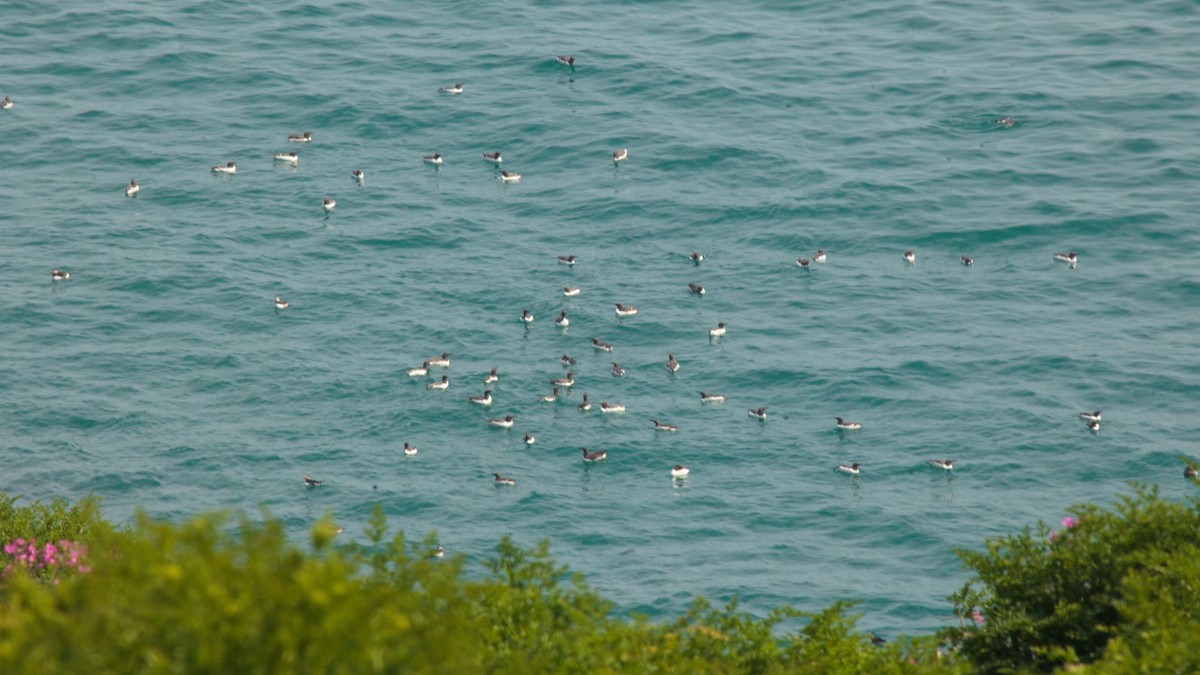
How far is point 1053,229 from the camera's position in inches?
2559

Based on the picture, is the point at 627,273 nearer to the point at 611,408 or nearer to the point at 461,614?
the point at 611,408

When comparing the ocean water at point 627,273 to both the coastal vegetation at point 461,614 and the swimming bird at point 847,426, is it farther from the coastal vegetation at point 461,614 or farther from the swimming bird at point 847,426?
the coastal vegetation at point 461,614

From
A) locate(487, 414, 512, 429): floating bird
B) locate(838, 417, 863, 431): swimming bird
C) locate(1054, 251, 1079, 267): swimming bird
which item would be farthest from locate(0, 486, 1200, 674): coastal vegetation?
locate(1054, 251, 1079, 267): swimming bird

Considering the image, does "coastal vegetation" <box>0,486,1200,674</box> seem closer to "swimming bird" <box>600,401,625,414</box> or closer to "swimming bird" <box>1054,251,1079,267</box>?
"swimming bird" <box>600,401,625,414</box>

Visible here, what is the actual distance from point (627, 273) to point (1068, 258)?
63.6 ft

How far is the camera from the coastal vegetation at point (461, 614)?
1104cm

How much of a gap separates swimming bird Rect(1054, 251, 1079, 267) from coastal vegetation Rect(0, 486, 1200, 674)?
4155 centimetres

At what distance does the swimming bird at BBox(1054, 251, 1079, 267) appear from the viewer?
204ft

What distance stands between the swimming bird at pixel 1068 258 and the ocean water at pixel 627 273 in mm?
798

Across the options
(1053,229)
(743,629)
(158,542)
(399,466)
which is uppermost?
(158,542)

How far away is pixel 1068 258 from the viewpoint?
62438mm

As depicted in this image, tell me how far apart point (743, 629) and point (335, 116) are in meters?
62.0

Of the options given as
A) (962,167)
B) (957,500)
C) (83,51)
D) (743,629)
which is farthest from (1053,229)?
(83,51)

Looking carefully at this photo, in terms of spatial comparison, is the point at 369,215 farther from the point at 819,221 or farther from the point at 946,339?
the point at 946,339
